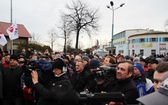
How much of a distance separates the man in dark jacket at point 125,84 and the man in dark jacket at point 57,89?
76cm

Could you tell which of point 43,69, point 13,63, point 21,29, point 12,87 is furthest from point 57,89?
point 21,29

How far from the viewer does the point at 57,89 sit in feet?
9.46

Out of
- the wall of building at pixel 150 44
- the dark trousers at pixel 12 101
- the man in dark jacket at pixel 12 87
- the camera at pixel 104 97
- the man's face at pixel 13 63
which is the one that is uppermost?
the wall of building at pixel 150 44

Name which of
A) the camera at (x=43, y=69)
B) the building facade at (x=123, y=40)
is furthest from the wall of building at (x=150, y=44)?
the camera at (x=43, y=69)

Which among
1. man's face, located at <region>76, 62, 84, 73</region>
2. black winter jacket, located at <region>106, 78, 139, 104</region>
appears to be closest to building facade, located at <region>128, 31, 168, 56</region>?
man's face, located at <region>76, 62, 84, 73</region>

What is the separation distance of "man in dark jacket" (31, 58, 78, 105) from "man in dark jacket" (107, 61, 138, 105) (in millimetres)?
759

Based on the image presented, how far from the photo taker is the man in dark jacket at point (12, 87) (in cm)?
486

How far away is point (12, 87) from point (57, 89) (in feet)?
7.90

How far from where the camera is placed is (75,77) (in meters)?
4.81

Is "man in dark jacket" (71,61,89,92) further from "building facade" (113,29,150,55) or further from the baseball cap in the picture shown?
"building facade" (113,29,150,55)

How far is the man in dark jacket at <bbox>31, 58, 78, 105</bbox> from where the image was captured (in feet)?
9.21

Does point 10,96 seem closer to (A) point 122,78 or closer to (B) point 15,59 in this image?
(B) point 15,59

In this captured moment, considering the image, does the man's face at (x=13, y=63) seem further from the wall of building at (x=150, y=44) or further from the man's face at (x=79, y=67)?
the wall of building at (x=150, y=44)

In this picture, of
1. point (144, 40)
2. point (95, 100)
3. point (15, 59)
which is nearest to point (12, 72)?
point (15, 59)
